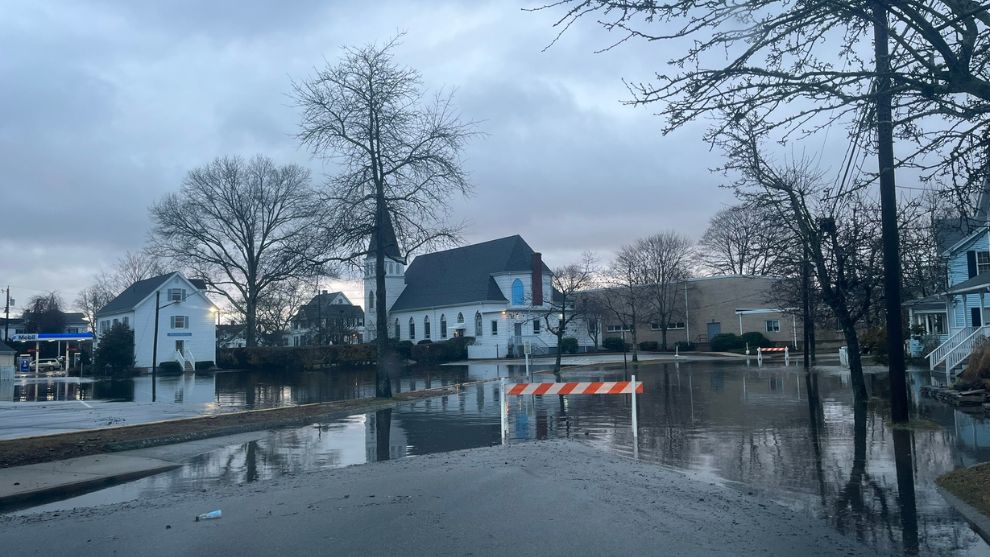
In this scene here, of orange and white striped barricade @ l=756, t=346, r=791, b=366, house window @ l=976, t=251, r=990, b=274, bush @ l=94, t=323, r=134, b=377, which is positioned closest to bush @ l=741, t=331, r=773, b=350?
orange and white striped barricade @ l=756, t=346, r=791, b=366

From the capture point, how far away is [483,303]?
6931 centimetres

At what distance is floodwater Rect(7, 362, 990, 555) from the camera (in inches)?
337

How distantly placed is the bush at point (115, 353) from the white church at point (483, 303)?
21078 millimetres

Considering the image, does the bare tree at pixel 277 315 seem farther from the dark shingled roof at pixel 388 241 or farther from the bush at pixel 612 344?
the dark shingled roof at pixel 388 241

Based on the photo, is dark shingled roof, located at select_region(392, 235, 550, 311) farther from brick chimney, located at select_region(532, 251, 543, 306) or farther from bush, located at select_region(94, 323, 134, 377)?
bush, located at select_region(94, 323, 134, 377)

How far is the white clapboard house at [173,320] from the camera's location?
200 ft

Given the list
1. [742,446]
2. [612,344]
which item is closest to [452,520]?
[742,446]

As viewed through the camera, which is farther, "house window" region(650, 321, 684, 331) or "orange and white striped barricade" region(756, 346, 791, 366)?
"house window" region(650, 321, 684, 331)

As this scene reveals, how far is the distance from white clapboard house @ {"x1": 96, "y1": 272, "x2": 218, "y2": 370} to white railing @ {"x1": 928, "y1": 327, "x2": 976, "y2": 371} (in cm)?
5001

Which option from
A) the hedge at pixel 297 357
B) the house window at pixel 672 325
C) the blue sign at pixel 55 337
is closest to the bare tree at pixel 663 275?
the house window at pixel 672 325

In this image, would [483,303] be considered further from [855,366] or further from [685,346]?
[855,366]

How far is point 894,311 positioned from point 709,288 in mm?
55756

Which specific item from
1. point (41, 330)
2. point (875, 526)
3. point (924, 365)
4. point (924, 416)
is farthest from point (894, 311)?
point (41, 330)

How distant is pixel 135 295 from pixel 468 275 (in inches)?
1127
